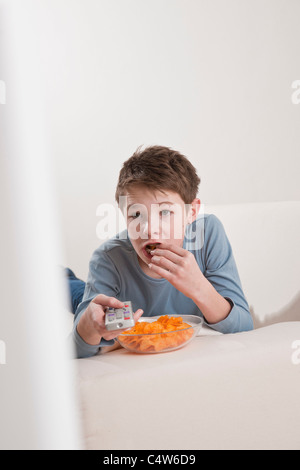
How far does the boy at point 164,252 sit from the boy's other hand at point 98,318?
3cm

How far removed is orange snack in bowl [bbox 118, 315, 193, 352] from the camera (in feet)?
1.51

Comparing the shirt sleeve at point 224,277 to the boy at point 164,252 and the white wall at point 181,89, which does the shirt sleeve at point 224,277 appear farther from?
the white wall at point 181,89

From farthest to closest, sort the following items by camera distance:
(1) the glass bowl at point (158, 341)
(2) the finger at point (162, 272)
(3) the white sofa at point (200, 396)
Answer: (2) the finger at point (162, 272) → (1) the glass bowl at point (158, 341) → (3) the white sofa at point (200, 396)

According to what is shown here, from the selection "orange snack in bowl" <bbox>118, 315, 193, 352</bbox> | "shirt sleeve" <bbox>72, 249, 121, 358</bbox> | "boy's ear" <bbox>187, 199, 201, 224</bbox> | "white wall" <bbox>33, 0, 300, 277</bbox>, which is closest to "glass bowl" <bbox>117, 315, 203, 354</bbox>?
"orange snack in bowl" <bbox>118, 315, 193, 352</bbox>

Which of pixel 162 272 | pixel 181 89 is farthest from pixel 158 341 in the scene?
pixel 181 89

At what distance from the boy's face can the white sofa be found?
322mm

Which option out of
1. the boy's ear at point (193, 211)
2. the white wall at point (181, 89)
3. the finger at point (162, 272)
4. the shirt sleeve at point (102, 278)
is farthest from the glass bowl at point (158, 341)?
the white wall at point (181, 89)

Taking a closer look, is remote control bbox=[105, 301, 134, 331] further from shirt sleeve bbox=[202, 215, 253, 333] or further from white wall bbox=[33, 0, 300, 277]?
white wall bbox=[33, 0, 300, 277]

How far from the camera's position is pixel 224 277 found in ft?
2.50

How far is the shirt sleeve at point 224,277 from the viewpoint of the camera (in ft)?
2.21

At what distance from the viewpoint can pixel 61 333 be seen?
5.6 inches

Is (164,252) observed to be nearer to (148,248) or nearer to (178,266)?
(178,266)
